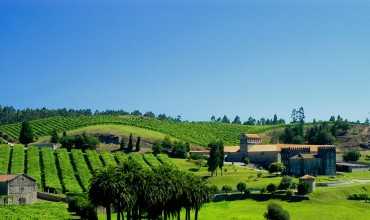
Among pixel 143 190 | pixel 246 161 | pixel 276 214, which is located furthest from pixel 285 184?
pixel 143 190

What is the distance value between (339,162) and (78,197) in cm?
9755

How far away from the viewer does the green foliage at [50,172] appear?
4762 inches

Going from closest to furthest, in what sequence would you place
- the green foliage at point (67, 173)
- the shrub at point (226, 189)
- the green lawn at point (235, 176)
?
the shrub at point (226, 189) → the green foliage at point (67, 173) → the green lawn at point (235, 176)

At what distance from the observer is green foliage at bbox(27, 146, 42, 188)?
129 m

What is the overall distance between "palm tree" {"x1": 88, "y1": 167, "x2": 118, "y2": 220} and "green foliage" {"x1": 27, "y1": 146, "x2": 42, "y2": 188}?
56.9 metres

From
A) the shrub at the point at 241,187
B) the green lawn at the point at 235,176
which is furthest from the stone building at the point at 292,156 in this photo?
the shrub at the point at 241,187

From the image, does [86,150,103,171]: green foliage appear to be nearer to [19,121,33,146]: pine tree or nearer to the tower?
[19,121,33,146]: pine tree

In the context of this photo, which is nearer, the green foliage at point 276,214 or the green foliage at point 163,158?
the green foliage at point 276,214

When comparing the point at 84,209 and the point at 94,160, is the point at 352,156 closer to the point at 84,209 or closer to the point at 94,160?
the point at 94,160

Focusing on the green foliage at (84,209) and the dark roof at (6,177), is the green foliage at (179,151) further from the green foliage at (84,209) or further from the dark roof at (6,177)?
the green foliage at (84,209)

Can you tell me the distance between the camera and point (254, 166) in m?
163

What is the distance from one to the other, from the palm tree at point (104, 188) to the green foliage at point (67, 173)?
5077cm

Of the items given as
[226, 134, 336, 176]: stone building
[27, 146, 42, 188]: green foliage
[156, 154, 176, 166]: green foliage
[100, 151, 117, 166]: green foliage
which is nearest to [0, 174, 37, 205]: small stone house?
[27, 146, 42, 188]: green foliage

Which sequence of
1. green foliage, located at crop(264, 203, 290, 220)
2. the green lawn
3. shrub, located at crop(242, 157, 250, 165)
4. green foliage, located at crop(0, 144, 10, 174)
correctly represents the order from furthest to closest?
shrub, located at crop(242, 157, 250, 165) → green foliage, located at crop(0, 144, 10, 174) → the green lawn → green foliage, located at crop(264, 203, 290, 220)
